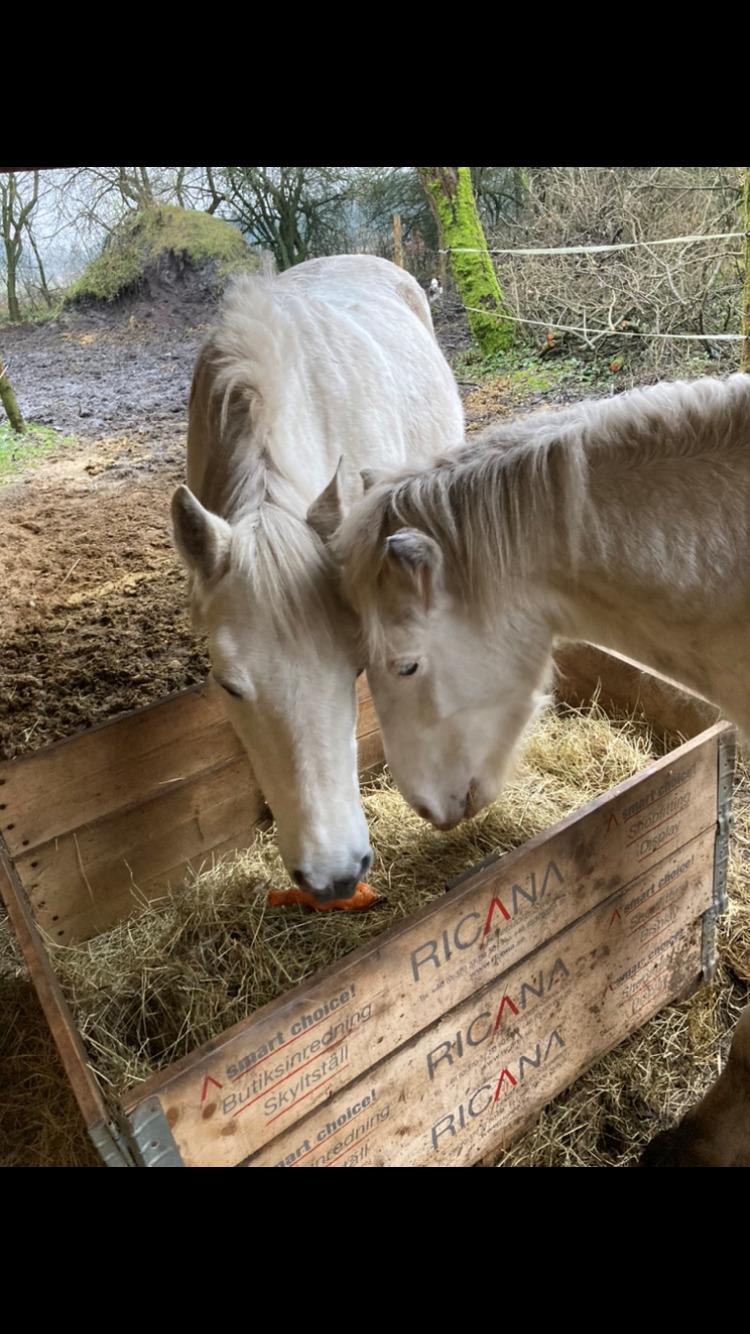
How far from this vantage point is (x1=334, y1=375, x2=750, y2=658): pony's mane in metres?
1.42

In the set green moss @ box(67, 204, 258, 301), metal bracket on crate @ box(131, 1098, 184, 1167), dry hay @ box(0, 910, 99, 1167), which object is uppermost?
green moss @ box(67, 204, 258, 301)

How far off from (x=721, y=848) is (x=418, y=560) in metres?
1.22

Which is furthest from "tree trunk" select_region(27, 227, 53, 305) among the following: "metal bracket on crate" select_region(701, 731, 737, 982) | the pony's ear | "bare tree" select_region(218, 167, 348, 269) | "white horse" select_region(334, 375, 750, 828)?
"metal bracket on crate" select_region(701, 731, 737, 982)

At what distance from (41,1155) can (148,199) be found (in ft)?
27.6

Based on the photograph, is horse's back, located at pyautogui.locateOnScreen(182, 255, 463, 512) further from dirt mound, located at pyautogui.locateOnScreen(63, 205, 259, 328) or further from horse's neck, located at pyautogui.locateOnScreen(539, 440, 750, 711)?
dirt mound, located at pyautogui.locateOnScreen(63, 205, 259, 328)

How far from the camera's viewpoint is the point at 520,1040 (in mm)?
1689

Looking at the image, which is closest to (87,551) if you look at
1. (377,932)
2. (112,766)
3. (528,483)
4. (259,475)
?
(112,766)

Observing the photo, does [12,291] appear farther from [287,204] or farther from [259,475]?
[259,475]

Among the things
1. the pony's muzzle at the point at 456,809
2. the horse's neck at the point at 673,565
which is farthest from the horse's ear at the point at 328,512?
the pony's muzzle at the point at 456,809

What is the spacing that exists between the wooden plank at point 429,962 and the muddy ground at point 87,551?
0.89 meters

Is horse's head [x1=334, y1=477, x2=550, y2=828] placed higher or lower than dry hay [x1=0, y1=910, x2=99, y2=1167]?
higher

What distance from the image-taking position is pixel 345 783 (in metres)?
1.70

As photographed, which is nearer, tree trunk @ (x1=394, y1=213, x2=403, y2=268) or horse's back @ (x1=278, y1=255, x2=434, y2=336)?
horse's back @ (x1=278, y1=255, x2=434, y2=336)

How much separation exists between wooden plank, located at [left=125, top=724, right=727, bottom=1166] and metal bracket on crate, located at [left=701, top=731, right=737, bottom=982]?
3 centimetres
